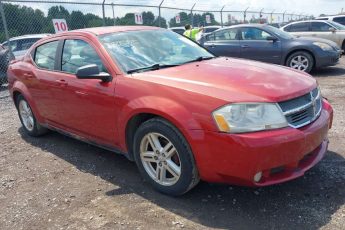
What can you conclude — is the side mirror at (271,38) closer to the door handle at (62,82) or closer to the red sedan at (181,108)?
the red sedan at (181,108)

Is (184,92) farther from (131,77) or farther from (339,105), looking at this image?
(339,105)

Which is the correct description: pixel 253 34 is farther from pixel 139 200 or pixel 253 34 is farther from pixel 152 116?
pixel 139 200

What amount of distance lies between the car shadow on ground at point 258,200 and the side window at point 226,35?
7.59 meters

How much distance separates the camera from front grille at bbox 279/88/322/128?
10.2 ft

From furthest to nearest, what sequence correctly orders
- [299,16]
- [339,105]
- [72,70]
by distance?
[299,16] < [339,105] < [72,70]

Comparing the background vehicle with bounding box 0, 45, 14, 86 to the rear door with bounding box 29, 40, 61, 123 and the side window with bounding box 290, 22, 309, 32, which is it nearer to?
the rear door with bounding box 29, 40, 61, 123

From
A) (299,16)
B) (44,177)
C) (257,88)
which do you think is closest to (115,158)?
(44,177)

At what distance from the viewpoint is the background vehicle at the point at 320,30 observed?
553 inches

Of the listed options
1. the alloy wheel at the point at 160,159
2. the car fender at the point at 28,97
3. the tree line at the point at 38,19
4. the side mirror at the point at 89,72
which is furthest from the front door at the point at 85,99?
the tree line at the point at 38,19

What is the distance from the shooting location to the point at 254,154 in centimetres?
288

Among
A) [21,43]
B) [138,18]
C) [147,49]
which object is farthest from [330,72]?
[21,43]

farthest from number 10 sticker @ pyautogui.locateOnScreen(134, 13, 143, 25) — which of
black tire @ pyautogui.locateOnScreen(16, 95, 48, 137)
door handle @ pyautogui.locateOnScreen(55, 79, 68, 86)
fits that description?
door handle @ pyautogui.locateOnScreen(55, 79, 68, 86)

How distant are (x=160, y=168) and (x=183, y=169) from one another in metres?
0.38

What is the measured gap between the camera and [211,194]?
360cm
